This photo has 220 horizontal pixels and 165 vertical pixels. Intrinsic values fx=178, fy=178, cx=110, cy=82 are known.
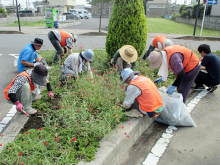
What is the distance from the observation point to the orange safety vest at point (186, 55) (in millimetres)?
3232

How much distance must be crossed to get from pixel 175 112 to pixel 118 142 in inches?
53.5

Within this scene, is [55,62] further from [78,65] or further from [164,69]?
[164,69]

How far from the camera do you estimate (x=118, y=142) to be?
102 inches

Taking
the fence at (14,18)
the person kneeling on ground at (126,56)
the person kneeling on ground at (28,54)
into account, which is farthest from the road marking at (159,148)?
the fence at (14,18)

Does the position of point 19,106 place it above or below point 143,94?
below

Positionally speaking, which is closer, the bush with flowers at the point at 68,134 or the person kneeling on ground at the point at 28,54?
the bush with flowers at the point at 68,134

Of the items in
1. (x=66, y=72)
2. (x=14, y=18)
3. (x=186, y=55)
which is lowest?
(x=66, y=72)

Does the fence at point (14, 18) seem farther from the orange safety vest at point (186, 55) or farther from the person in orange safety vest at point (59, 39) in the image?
the orange safety vest at point (186, 55)

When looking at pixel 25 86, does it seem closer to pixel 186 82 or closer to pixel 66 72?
pixel 66 72

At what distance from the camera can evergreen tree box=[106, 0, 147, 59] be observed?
522 cm

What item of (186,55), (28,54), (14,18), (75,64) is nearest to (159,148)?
(186,55)

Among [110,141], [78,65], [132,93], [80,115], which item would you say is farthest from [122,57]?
[110,141]

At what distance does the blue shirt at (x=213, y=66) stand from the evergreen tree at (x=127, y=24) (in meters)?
1.90

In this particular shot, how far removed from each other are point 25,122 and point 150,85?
2.19m
